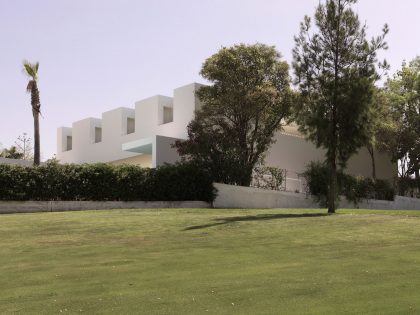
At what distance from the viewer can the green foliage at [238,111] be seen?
2745 cm

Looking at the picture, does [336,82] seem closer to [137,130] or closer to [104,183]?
[104,183]

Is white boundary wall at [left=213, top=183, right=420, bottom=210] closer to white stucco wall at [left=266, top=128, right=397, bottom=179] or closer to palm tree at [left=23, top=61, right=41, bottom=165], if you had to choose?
white stucco wall at [left=266, top=128, right=397, bottom=179]

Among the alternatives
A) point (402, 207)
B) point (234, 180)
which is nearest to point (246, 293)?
point (234, 180)

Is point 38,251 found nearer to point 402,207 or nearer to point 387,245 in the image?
point 387,245

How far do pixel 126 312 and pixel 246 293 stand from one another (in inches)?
66.6

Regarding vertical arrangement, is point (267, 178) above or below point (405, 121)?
below

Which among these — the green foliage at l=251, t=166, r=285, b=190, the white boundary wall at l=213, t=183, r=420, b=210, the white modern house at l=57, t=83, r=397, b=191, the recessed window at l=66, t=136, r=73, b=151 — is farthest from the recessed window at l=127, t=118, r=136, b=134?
the white boundary wall at l=213, t=183, r=420, b=210

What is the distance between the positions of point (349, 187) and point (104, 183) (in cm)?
1426

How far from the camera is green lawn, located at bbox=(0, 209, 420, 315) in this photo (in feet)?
23.2

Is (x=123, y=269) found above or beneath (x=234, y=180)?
beneath

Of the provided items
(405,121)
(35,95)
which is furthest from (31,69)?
(405,121)

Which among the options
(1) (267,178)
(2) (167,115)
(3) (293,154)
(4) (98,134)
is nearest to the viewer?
(1) (267,178)

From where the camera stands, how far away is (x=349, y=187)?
3184 centimetres

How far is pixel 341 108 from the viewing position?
2056 cm
